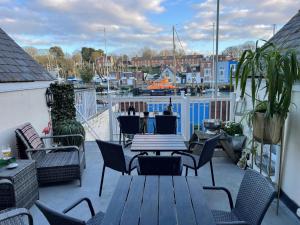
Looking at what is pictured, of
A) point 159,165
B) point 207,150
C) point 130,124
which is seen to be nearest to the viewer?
point 159,165

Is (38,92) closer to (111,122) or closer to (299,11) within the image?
(111,122)

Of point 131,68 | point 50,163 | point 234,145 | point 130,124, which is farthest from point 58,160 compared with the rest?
point 131,68

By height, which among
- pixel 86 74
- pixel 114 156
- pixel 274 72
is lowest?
pixel 114 156

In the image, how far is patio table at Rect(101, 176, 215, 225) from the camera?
1386mm

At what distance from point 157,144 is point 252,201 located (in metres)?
1.70

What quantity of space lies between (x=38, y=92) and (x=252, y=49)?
13.1 ft

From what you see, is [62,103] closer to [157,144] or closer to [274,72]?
[157,144]

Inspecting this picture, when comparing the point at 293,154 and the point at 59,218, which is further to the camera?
the point at 293,154

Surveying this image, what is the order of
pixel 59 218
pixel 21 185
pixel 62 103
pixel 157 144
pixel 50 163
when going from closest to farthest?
pixel 59 218, pixel 21 185, pixel 157 144, pixel 50 163, pixel 62 103

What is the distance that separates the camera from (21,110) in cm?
390

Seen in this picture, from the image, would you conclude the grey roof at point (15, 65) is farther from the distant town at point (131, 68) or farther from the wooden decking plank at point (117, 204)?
the distant town at point (131, 68)

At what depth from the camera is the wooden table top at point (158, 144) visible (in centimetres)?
302

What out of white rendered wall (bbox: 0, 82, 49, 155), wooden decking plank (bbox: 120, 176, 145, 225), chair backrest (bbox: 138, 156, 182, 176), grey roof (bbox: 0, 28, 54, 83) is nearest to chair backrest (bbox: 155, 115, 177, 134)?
chair backrest (bbox: 138, 156, 182, 176)

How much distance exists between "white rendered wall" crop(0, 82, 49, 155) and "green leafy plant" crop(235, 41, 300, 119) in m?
3.43
